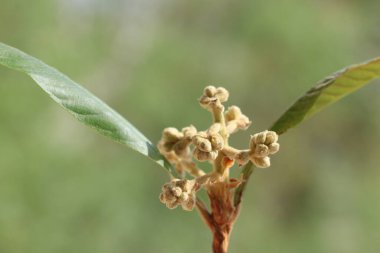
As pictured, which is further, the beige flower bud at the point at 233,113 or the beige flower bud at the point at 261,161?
the beige flower bud at the point at 233,113

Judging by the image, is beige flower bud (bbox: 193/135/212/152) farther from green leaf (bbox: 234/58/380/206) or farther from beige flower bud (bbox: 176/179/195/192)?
green leaf (bbox: 234/58/380/206)

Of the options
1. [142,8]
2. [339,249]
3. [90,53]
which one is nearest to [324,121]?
[339,249]

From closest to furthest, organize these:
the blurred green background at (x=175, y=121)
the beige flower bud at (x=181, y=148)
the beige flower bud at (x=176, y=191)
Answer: the beige flower bud at (x=176, y=191), the beige flower bud at (x=181, y=148), the blurred green background at (x=175, y=121)

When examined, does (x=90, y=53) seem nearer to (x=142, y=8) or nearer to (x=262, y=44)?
(x=142, y=8)

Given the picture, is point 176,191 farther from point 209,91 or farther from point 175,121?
point 175,121

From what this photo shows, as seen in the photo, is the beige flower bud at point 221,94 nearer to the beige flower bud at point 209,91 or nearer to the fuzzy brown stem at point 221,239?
the beige flower bud at point 209,91

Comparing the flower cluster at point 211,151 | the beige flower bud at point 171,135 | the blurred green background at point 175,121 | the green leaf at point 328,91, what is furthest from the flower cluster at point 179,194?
the blurred green background at point 175,121

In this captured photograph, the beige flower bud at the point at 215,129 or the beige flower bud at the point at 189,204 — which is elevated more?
the beige flower bud at the point at 215,129

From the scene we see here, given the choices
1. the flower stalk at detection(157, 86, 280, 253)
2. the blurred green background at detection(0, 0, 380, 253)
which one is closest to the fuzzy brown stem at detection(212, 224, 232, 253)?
the flower stalk at detection(157, 86, 280, 253)
